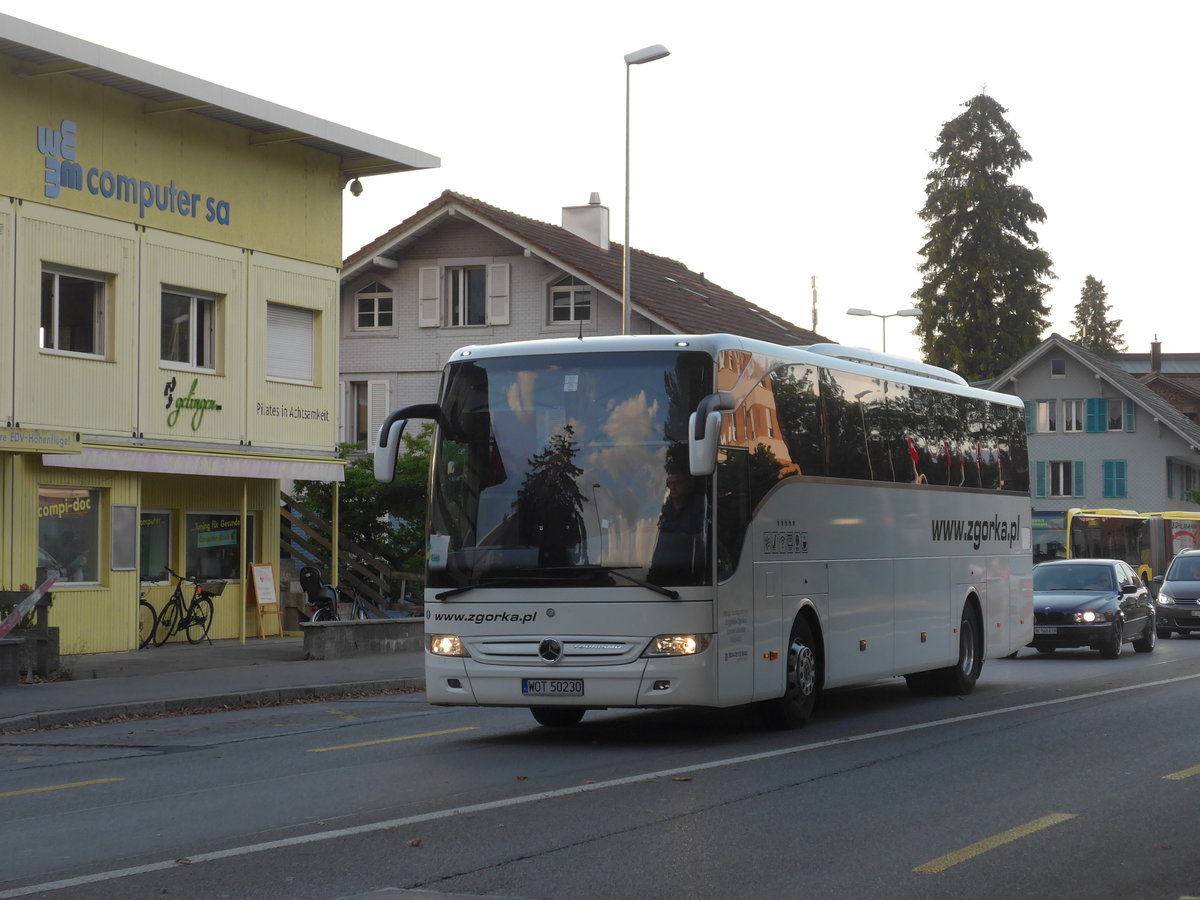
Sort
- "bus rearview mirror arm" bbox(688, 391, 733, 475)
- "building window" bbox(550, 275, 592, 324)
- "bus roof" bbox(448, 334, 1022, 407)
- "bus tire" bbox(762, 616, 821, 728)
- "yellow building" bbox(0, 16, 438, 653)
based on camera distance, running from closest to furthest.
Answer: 1. "bus rearview mirror arm" bbox(688, 391, 733, 475)
2. "bus roof" bbox(448, 334, 1022, 407)
3. "bus tire" bbox(762, 616, 821, 728)
4. "yellow building" bbox(0, 16, 438, 653)
5. "building window" bbox(550, 275, 592, 324)

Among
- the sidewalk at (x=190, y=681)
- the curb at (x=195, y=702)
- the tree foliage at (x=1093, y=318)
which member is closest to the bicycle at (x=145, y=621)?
the sidewalk at (x=190, y=681)

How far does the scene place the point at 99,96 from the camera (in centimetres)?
2448

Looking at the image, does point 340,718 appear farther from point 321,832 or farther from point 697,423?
point 321,832

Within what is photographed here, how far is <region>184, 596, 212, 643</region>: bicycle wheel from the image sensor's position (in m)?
26.5

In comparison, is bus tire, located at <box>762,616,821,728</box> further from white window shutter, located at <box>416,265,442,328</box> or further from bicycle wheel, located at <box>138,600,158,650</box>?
white window shutter, located at <box>416,265,442,328</box>

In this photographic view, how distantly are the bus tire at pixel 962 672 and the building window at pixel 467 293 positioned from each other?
99.6 ft

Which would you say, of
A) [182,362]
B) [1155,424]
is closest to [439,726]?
[182,362]

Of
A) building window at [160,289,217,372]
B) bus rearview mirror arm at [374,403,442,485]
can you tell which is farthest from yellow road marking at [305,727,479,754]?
building window at [160,289,217,372]

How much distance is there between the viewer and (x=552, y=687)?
13.2 meters

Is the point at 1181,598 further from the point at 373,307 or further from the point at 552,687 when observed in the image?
the point at 373,307

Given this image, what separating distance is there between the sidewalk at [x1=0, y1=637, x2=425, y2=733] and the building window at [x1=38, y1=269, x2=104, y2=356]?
174 inches

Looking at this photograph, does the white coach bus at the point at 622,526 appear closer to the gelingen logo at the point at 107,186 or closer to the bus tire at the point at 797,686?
the bus tire at the point at 797,686

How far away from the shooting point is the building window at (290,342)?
28.4 metres

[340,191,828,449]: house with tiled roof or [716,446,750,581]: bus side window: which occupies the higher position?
[340,191,828,449]: house with tiled roof
